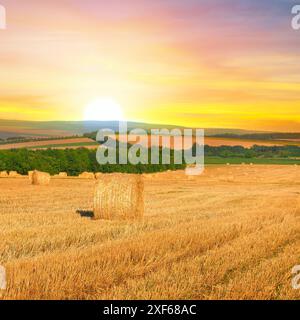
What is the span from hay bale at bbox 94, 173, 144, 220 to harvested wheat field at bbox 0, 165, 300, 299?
414 millimetres

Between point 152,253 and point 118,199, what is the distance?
20.0 ft

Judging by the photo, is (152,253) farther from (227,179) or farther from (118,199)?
(227,179)

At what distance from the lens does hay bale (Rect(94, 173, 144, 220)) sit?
16.0 metres

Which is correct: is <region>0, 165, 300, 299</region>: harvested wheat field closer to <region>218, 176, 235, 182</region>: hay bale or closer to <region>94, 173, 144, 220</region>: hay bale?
<region>94, 173, 144, 220</region>: hay bale

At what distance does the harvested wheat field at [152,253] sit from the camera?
7.78m

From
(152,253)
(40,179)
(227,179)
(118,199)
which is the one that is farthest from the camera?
(227,179)

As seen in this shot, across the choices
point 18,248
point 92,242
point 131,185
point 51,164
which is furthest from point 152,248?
point 51,164

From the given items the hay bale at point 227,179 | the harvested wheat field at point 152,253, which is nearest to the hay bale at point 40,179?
the hay bale at point 227,179

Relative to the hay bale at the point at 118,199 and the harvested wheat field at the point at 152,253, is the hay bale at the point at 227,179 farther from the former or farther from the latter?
the hay bale at the point at 118,199

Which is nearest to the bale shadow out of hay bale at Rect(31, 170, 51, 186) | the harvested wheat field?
the harvested wheat field

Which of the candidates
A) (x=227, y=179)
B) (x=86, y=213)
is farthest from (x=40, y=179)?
(x=86, y=213)

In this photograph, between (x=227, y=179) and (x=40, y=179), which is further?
(x=227, y=179)

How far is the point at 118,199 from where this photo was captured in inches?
643

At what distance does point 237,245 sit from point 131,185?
572 cm
